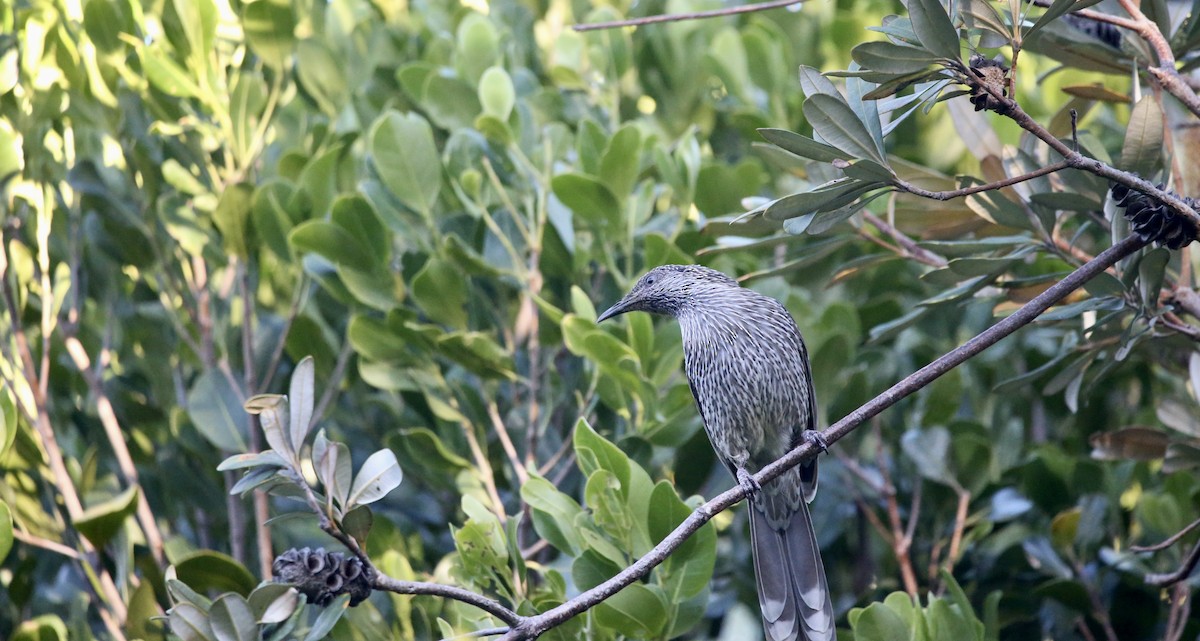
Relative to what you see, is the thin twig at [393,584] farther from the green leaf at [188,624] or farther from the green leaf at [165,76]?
the green leaf at [165,76]

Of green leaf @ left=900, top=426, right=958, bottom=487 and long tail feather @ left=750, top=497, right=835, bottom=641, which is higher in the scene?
green leaf @ left=900, top=426, right=958, bottom=487

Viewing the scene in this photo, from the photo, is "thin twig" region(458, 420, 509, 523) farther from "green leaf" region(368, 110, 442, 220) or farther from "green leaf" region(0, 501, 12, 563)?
"green leaf" region(0, 501, 12, 563)

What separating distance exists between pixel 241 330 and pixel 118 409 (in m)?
0.52

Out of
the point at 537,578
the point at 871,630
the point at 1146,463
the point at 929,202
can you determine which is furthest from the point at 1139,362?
the point at 537,578

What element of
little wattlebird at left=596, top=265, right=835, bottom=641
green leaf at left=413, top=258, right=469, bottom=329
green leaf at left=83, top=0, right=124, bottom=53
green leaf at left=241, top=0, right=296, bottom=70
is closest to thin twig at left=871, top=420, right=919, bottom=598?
little wattlebird at left=596, top=265, right=835, bottom=641

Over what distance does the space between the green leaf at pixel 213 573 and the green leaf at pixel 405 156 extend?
122 centimetres

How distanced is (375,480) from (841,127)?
120 centimetres

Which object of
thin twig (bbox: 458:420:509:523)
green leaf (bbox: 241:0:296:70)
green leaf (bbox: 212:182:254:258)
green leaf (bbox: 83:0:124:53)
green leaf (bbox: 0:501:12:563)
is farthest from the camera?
green leaf (bbox: 241:0:296:70)

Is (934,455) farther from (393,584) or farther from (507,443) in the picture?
(393,584)

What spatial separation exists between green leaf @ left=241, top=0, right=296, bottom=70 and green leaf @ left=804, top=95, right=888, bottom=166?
220 cm

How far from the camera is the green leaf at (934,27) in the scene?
210 cm

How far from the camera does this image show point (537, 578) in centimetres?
335

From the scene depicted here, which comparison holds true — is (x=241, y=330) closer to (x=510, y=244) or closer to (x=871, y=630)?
(x=510, y=244)

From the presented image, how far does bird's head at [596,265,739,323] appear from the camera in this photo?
352 cm
